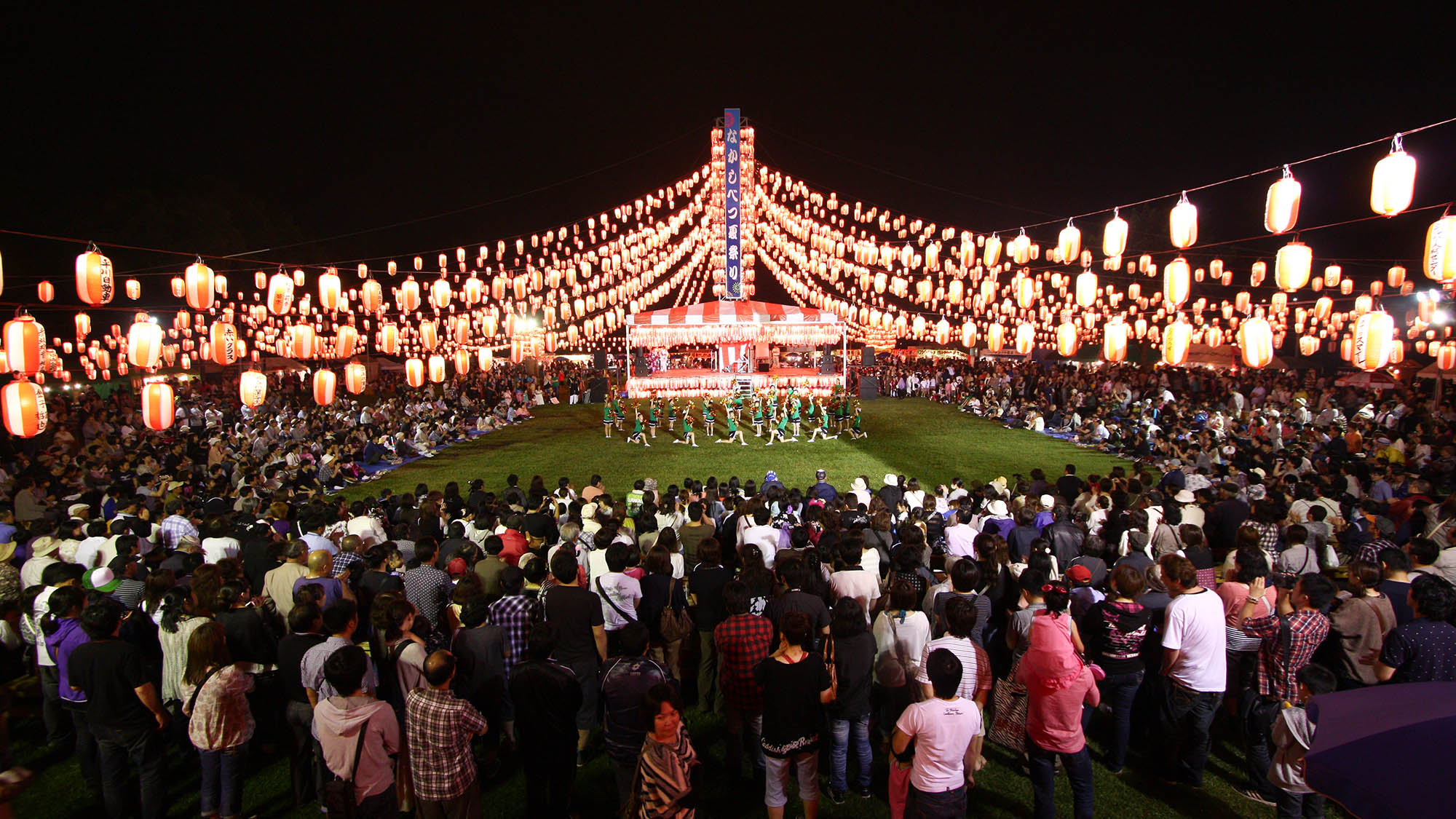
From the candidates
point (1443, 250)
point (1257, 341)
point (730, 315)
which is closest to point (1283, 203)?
point (1443, 250)

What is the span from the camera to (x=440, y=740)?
2.94 meters

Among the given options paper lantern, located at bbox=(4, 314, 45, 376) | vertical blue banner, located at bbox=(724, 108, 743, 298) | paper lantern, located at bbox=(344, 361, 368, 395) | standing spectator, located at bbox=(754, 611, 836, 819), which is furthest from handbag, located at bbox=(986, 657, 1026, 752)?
vertical blue banner, located at bbox=(724, 108, 743, 298)

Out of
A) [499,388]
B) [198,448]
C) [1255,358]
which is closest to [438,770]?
[1255,358]

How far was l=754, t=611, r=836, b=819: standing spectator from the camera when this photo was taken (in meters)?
3.14

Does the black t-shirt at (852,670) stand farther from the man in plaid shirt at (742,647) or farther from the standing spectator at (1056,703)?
the standing spectator at (1056,703)

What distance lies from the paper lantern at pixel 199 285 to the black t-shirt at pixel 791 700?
34.7 feet

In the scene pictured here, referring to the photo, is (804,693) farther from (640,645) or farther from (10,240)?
(10,240)

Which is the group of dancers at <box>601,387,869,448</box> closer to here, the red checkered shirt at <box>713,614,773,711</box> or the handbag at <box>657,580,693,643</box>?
the handbag at <box>657,580,693,643</box>

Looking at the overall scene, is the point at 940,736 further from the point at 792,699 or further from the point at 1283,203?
the point at 1283,203

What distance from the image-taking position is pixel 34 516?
795cm

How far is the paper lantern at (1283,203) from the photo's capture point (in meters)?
7.28

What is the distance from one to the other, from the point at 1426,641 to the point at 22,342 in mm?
12443

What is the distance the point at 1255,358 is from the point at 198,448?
17695 mm

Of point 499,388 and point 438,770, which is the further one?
point 499,388
